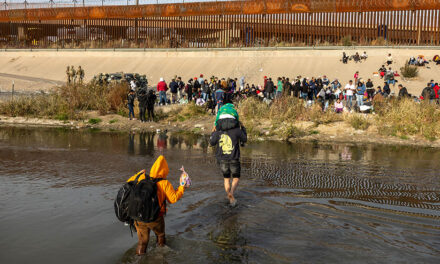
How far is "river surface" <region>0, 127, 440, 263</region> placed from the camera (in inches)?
268

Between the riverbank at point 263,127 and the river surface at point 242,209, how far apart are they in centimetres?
332

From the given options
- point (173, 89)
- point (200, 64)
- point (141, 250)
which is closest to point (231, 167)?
point (141, 250)

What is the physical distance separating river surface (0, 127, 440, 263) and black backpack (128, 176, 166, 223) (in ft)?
3.05

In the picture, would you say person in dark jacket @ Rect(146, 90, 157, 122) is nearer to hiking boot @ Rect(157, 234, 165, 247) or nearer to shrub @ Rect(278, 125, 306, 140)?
shrub @ Rect(278, 125, 306, 140)

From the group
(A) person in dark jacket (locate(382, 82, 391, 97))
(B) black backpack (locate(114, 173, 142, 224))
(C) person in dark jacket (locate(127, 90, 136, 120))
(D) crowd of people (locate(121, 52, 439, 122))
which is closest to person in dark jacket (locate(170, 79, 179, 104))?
(D) crowd of people (locate(121, 52, 439, 122))

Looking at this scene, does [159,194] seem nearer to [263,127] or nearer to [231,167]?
[231,167]

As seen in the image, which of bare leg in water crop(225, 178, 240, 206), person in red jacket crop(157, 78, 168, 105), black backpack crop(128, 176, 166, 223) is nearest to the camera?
black backpack crop(128, 176, 166, 223)

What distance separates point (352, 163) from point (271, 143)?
4594mm

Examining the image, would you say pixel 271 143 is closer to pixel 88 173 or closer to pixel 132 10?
pixel 88 173

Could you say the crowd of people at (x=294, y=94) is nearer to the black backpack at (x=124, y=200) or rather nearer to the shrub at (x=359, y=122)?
the shrub at (x=359, y=122)

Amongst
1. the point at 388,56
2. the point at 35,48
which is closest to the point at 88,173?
the point at 388,56

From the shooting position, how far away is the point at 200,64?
43.2 m

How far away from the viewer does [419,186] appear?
35.5 feet

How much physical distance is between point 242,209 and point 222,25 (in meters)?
38.3
